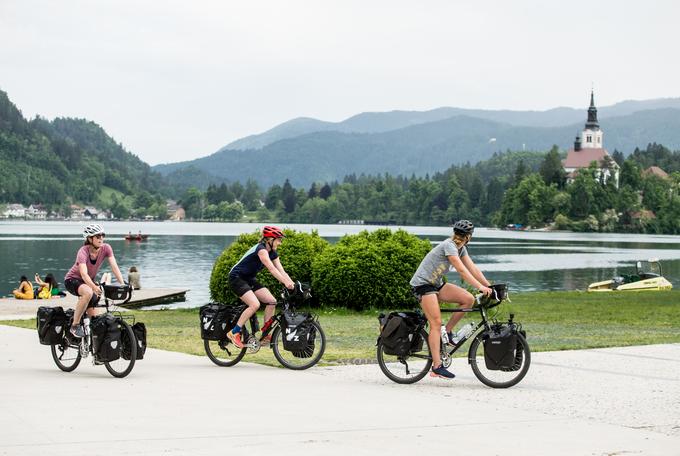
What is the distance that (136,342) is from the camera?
12742 millimetres

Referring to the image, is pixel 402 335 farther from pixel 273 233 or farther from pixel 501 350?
pixel 273 233

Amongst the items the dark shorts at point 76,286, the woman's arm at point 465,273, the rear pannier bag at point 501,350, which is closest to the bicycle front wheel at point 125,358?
the dark shorts at point 76,286

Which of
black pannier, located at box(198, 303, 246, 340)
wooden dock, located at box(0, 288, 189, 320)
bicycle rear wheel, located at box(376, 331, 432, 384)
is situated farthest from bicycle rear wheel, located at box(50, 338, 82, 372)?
wooden dock, located at box(0, 288, 189, 320)

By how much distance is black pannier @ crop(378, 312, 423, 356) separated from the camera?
12.3 m

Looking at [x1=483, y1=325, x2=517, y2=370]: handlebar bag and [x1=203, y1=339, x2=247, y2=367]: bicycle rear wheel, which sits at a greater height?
[x1=483, y1=325, x2=517, y2=370]: handlebar bag

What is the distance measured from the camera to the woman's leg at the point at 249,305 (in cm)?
1349

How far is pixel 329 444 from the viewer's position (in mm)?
8523

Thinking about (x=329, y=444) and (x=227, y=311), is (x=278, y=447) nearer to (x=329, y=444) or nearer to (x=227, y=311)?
(x=329, y=444)

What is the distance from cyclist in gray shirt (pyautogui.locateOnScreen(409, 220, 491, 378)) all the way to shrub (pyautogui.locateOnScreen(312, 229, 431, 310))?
15674 mm

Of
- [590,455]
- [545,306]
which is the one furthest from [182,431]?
[545,306]

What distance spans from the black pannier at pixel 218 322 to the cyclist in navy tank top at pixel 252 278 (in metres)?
0.10

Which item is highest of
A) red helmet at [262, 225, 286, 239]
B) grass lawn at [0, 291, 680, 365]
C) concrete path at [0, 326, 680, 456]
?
red helmet at [262, 225, 286, 239]

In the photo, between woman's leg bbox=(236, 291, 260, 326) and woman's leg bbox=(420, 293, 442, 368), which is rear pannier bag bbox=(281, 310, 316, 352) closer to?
woman's leg bbox=(236, 291, 260, 326)

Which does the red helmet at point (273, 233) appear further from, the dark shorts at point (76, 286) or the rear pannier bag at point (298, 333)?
the dark shorts at point (76, 286)
